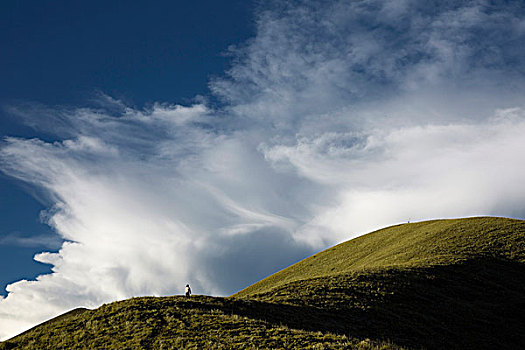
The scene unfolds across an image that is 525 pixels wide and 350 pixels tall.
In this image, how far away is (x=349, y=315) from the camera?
93.6ft

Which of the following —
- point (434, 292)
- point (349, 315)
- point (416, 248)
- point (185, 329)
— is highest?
point (416, 248)

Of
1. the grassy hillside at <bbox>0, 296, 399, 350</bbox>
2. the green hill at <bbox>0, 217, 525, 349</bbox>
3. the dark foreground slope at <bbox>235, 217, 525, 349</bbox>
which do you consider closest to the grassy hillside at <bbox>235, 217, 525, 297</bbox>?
the dark foreground slope at <bbox>235, 217, 525, 349</bbox>

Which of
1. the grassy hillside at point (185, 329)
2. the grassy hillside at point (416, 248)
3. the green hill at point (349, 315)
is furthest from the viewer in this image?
the grassy hillside at point (416, 248)

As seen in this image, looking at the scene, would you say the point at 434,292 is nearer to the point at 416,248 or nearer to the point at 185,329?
the point at 416,248

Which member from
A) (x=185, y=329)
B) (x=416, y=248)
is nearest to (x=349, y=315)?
(x=185, y=329)

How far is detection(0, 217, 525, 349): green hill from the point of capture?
66.1 ft

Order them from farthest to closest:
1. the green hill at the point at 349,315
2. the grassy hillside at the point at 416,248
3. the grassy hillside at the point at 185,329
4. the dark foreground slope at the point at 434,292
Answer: the grassy hillside at the point at 416,248, the dark foreground slope at the point at 434,292, the green hill at the point at 349,315, the grassy hillside at the point at 185,329

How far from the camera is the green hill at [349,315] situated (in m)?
20.2

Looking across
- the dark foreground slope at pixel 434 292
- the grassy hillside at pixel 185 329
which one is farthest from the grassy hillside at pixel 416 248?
the grassy hillside at pixel 185 329

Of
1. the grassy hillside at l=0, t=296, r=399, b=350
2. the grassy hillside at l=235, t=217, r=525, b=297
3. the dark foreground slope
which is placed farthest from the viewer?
the grassy hillside at l=235, t=217, r=525, b=297

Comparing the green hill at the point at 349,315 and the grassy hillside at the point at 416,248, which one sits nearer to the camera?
the green hill at the point at 349,315

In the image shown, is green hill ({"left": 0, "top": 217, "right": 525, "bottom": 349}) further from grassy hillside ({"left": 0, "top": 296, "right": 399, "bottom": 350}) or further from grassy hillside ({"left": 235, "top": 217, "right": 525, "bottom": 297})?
grassy hillside ({"left": 235, "top": 217, "right": 525, "bottom": 297})

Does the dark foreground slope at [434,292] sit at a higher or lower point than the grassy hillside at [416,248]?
lower

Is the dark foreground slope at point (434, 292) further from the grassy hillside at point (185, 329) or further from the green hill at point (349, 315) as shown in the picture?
the grassy hillside at point (185, 329)
